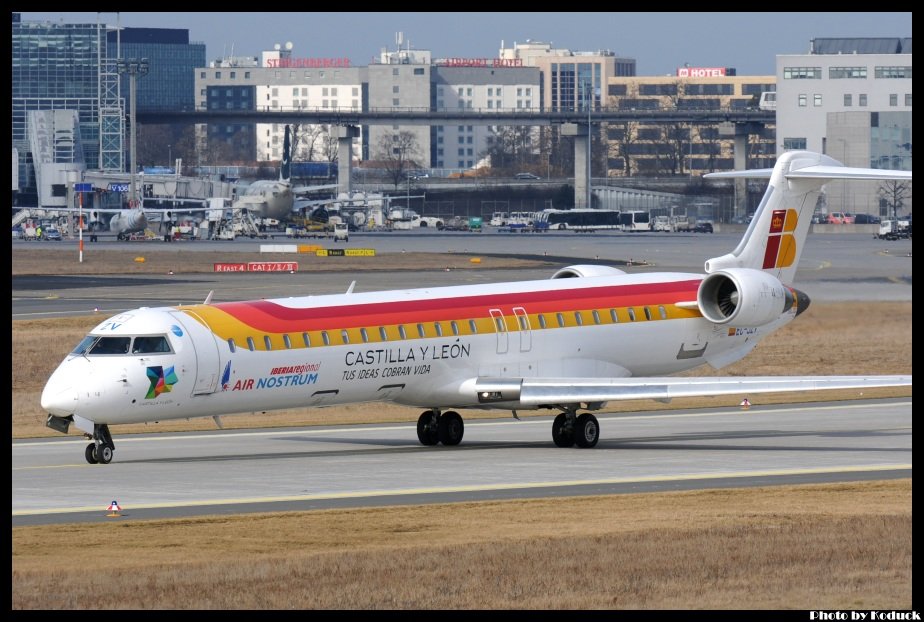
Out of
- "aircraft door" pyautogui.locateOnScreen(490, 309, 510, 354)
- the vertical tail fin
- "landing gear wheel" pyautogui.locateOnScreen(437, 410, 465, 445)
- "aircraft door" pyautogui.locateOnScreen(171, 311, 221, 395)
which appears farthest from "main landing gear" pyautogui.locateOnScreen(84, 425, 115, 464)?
the vertical tail fin

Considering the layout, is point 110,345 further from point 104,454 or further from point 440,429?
point 440,429

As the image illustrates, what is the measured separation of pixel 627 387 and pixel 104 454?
10872 millimetres

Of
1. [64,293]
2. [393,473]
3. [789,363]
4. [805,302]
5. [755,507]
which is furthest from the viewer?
[64,293]

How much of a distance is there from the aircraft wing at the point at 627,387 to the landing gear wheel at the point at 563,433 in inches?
48.0

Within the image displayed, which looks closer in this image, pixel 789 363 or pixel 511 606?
pixel 511 606

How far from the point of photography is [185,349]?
102ft

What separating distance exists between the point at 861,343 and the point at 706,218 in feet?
464

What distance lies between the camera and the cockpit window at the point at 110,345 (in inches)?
1216

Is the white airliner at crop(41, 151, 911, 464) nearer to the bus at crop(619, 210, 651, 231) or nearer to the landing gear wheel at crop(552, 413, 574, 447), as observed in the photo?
the landing gear wheel at crop(552, 413, 574, 447)

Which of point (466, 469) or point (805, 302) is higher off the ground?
point (805, 302)

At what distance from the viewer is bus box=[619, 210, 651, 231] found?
174 m
